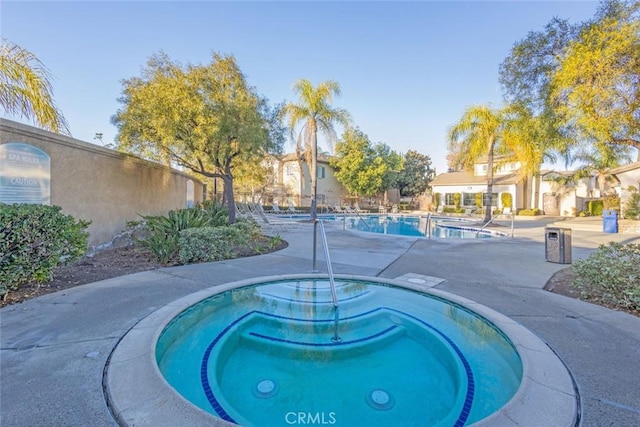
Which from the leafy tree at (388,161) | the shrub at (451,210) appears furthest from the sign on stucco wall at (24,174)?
the shrub at (451,210)

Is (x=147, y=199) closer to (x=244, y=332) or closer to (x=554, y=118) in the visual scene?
(x=244, y=332)

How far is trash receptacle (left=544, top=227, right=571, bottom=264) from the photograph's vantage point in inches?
272

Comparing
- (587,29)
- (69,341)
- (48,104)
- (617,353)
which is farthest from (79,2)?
(617,353)

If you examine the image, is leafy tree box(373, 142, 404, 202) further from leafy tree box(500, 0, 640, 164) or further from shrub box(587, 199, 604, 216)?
leafy tree box(500, 0, 640, 164)

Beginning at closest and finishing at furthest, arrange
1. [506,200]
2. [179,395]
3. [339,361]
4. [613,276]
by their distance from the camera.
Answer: [179,395]
[339,361]
[613,276]
[506,200]

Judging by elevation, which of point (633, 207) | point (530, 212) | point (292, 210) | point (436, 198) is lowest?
point (530, 212)

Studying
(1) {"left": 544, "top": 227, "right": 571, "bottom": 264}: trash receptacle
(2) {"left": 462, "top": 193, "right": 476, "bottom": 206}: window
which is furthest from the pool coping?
(2) {"left": 462, "top": 193, "right": 476, "bottom": 206}: window

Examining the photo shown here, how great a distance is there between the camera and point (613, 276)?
4.33 metres

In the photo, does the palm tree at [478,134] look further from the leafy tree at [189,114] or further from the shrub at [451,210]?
the leafy tree at [189,114]

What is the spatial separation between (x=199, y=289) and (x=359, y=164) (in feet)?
90.4

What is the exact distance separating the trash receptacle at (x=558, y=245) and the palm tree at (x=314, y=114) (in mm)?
10994

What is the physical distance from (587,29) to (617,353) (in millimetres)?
5341

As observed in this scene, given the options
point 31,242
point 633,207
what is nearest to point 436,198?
point 633,207

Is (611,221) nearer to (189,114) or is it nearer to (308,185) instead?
(189,114)
